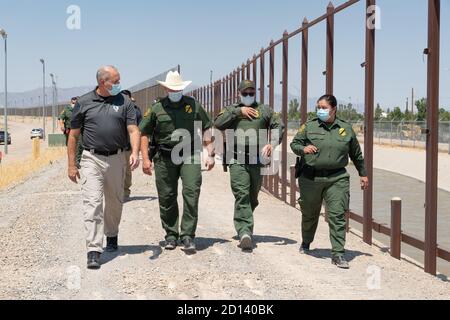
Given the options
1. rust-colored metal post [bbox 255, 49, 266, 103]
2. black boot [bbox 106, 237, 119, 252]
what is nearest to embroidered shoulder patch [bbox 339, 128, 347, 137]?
black boot [bbox 106, 237, 119, 252]

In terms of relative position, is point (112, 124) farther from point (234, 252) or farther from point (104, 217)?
point (234, 252)

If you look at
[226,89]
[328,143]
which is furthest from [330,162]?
[226,89]

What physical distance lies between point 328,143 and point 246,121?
0.94 meters

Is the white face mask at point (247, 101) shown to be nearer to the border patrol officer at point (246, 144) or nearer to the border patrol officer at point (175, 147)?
the border patrol officer at point (246, 144)

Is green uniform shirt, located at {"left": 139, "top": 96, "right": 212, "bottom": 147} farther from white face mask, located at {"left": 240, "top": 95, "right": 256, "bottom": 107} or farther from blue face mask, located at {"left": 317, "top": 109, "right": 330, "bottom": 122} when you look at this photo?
blue face mask, located at {"left": 317, "top": 109, "right": 330, "bottom": 122}

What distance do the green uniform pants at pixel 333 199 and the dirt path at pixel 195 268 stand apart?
303 millimetres

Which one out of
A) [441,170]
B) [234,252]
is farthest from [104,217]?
[441,170]

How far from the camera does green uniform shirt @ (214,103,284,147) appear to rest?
24.1ft

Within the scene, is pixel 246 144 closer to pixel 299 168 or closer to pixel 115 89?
pixel 299 168

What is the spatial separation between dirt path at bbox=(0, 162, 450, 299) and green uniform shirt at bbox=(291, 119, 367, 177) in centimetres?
100

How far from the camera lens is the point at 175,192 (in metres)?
7.25
